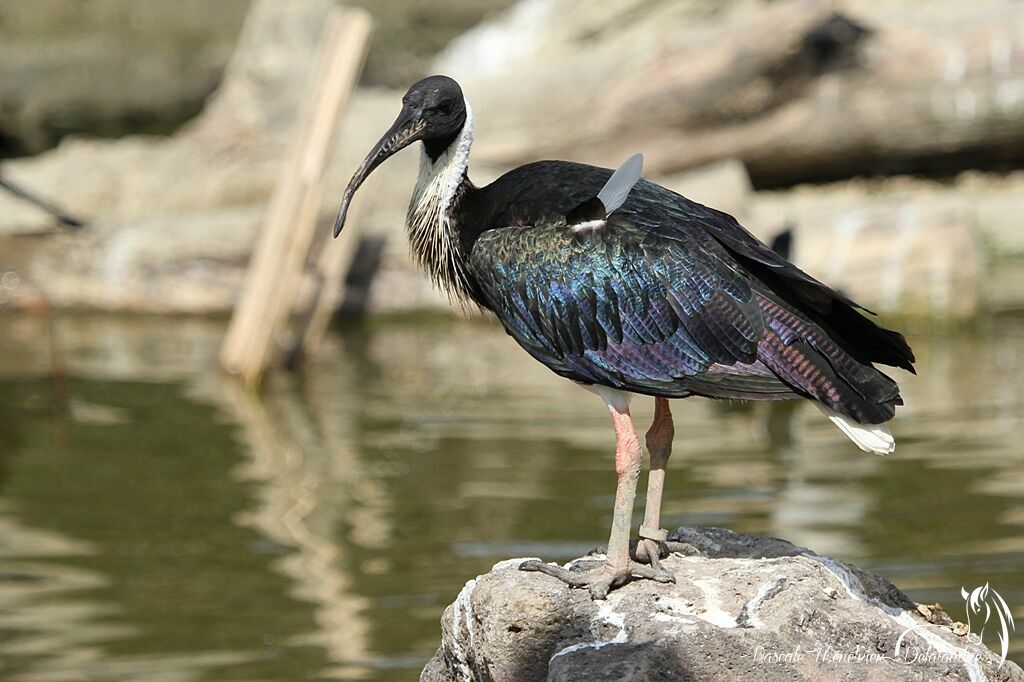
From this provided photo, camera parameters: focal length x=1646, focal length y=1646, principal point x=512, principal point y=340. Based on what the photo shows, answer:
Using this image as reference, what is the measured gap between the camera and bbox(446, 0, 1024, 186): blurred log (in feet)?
52.5

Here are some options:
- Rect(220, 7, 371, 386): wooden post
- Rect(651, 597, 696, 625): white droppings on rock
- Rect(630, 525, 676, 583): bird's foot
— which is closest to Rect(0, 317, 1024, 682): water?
Rect(220, 7, 371, 386): wooden post

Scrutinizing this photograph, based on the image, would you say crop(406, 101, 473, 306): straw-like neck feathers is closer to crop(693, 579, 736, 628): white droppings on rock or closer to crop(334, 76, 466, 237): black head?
crop(334, 76, 466, 237): black head

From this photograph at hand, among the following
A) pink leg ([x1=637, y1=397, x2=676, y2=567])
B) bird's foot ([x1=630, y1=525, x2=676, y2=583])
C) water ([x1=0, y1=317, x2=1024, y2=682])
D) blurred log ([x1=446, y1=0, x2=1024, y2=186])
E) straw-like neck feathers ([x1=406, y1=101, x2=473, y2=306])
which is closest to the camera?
bird's foot ([x1=630, y1=525, x2=676, y2=583])

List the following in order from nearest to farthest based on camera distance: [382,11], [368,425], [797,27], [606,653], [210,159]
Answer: [606,653] → [368,425] → [797,27] → [210,159] → [382,11]

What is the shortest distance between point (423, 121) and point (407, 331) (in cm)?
1012

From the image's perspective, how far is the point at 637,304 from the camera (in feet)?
18.2

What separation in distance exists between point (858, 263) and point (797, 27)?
258 centimetres

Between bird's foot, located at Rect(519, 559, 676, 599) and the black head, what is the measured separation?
1417 mm

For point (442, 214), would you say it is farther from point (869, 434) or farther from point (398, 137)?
point (869, 434)

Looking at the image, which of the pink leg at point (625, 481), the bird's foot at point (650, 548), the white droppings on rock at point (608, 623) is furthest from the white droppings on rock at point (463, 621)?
the bird's foot at point (650, 548)

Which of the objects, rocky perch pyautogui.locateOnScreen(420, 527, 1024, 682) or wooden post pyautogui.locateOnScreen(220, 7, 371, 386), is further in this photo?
wooden post pyautogui.locateOnScreen(220, 7, 371, 386)

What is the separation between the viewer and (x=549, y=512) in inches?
392

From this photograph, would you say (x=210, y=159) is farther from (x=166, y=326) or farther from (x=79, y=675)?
(x=79, y=675)

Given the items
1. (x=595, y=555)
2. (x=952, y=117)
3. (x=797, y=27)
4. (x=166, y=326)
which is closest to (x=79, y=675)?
(x=595, y=555)
